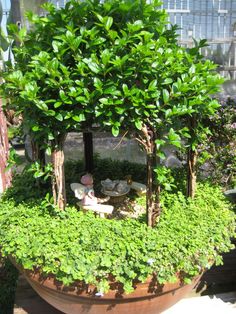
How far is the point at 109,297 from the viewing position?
1960 mm

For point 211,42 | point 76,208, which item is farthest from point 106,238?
point 211,42

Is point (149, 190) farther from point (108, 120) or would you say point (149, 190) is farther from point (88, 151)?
point (88, 151)

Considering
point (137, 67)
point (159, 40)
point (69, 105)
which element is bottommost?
point (69, 105)

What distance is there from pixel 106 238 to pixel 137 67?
36.1 inches

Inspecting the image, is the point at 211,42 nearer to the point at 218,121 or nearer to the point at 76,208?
the point at 218,121

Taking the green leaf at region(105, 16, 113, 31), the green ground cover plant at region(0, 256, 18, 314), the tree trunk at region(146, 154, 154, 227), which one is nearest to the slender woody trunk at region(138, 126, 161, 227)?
the tree trunk at region(146, 154, 154, 227)

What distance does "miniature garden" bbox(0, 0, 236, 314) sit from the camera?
1866mm

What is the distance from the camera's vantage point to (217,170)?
11.2 ft

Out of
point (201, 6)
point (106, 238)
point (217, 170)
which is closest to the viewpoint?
point (106, 238)

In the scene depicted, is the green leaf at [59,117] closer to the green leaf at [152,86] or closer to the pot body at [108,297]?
the green leaf at [152,86]

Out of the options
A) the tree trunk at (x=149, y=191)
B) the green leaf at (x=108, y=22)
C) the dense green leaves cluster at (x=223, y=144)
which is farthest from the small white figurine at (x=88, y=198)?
the dense green leaves cluster at (x=223, y=144)

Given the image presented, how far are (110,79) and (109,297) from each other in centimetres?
114

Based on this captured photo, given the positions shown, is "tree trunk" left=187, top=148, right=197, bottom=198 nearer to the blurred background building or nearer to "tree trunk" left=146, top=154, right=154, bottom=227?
"tree trunk" left=146, top=154, right=154, bottom=227

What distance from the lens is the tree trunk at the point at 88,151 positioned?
282cm
